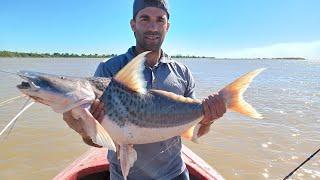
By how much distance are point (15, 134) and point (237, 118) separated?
7.38 meters

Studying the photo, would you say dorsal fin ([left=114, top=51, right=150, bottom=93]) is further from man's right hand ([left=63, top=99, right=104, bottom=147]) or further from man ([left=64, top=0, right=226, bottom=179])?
man ([left=64, top=0, right=226, bottom=179])

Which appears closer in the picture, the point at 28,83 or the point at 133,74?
the point at 28,83

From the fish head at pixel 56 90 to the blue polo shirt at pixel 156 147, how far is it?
2.84 ft

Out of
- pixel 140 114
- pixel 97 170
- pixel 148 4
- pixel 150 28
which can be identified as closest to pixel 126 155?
pixel 140 114

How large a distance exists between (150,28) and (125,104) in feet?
3.82

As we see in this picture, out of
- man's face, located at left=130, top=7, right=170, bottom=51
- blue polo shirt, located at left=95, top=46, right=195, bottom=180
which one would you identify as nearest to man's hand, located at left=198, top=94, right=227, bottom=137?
blue polo shirt, located at left=95, top=46, right=195, bottom=180

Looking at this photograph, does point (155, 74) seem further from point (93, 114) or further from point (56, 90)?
point (56, 90)

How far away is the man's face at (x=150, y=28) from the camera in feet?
12.9

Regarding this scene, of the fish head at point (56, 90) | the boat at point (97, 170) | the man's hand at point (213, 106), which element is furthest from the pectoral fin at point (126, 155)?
the boat at point (97, 170)

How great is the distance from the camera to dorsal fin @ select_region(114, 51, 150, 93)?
9.75 feet

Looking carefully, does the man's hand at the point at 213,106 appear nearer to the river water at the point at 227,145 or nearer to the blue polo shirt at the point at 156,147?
the blue polo shirt at the point at 156,147

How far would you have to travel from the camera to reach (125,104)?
301 centimetres

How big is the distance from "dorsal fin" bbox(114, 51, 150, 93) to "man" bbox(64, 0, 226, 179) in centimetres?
71

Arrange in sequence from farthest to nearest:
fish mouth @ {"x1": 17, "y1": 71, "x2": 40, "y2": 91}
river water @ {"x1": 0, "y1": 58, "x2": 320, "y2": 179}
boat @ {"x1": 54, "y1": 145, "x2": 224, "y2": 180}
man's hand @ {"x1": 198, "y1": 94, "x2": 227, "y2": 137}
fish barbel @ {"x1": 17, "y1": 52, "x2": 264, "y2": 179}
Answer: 1. river water @ {"x1": 0, "y1": 58, "x2": 320, "y2": 179}
2. boat @ {"x1": 54, "y1": 145, "x2": 224, "y2": 180}
3. man's hand @ {"x1": 198, "y1": 94, "x2": 227, "y2": 137}
4. fish barbel @ {"x1": 17, "y1": 52, "x2": 264, "y2": 179}
5. fish mouth @ {"x1": 17, "y1": 71, "x2": 40, "y2": 91}
